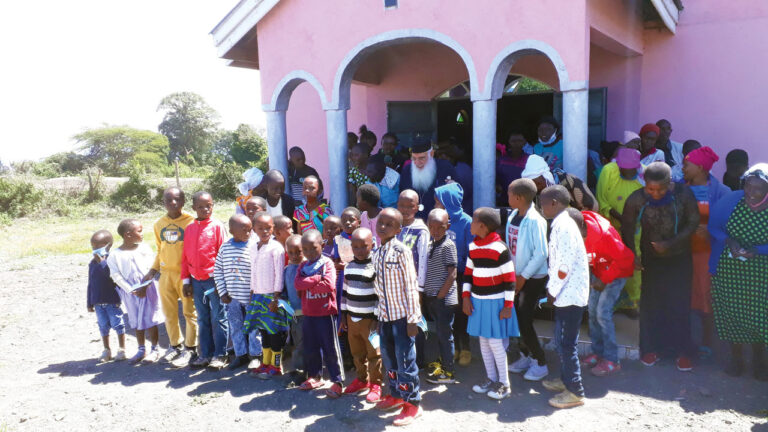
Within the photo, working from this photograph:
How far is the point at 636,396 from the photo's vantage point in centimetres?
396

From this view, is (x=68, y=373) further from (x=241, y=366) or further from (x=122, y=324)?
(x=241, y=366)

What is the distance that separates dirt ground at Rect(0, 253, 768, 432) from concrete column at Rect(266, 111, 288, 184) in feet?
9.70

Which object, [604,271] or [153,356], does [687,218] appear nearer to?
[604,271]

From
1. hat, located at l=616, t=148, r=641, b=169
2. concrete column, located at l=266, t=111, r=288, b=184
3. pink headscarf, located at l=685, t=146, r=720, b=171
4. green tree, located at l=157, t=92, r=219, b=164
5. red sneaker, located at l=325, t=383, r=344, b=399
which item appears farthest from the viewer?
green tree, located at l=157, t=92, r=219, b=164

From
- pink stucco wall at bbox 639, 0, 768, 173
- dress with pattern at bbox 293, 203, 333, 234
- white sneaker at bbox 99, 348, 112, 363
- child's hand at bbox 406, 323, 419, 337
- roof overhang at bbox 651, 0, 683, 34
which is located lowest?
white sneaker at bbox 99, 348, 112, 363

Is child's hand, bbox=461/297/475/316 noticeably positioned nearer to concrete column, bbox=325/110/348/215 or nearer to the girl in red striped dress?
the girl in red striped dress

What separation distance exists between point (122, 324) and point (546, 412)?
400cm

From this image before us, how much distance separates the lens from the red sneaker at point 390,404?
12.8 feet

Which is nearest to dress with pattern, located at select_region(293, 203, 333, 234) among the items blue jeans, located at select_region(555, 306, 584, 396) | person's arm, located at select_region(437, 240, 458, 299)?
person's arm, located at select_region(437, 240, 458, 299)

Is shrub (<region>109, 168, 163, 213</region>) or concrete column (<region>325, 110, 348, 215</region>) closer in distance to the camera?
concrete column (<region>325, 110, 348, 215</region>)

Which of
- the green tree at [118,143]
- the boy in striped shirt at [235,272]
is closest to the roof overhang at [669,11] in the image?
the boy in striped shirt at [235,272]

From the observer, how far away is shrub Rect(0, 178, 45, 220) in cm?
1931

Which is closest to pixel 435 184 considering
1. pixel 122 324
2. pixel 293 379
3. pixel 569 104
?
pixel 569 104

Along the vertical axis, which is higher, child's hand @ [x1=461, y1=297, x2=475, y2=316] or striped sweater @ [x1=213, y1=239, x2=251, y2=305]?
striped sweater @ [x1=213, y1=239, x2=251, y2=305]
